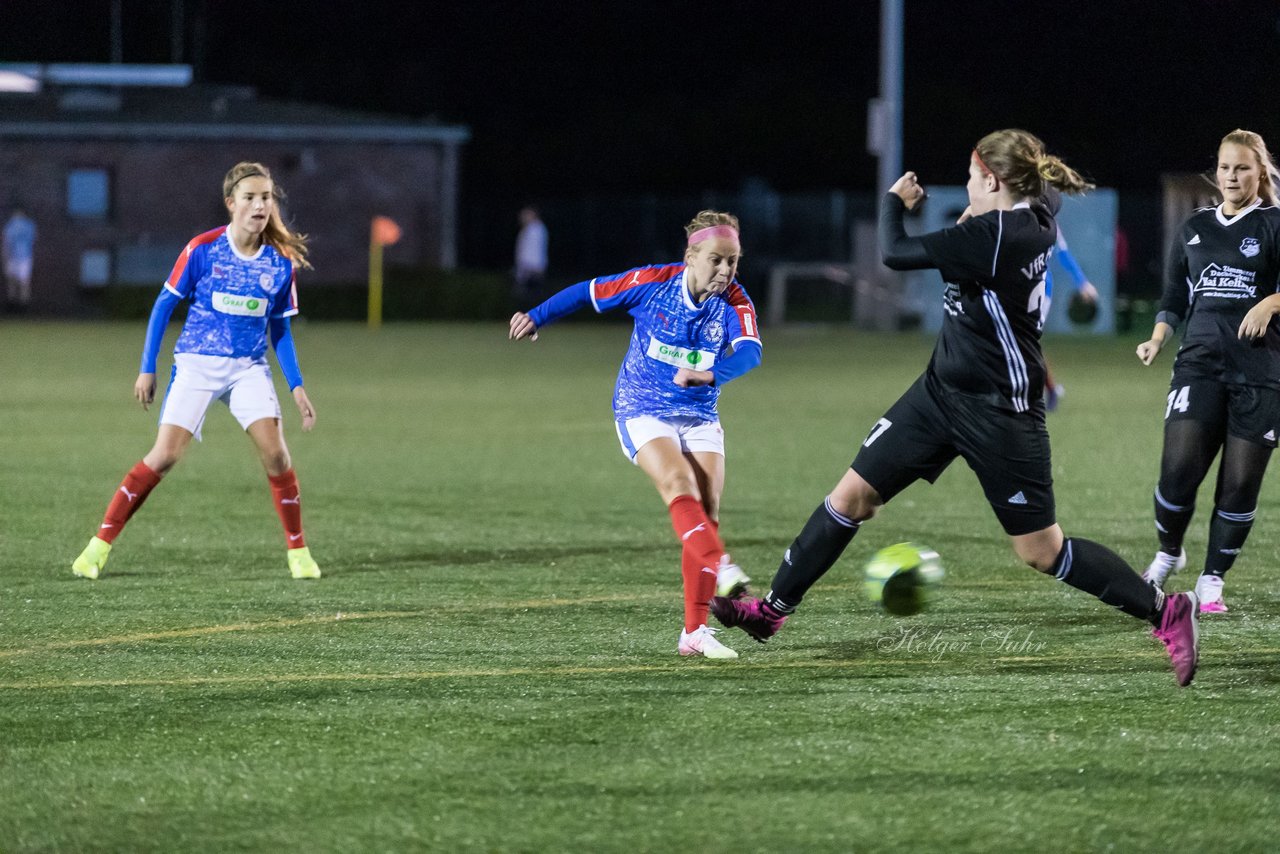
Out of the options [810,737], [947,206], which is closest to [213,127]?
[947,206]

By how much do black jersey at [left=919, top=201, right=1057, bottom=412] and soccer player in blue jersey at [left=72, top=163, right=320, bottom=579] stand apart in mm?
3661

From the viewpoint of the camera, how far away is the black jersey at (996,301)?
613 centimetres

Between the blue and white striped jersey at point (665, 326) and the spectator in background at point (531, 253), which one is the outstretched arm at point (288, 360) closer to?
the blue and white striped jersey at point (665, 326)

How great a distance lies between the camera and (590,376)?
23281 mm

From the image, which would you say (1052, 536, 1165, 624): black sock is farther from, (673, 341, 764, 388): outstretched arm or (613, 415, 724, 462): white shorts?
(613, 415, 724, 462): white shorts

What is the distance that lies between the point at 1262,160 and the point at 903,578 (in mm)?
2320

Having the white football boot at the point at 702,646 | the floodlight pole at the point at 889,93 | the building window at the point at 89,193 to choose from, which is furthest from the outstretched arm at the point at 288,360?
the building window at the point at 89,193

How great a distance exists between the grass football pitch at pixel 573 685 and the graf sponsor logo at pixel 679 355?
1050mm

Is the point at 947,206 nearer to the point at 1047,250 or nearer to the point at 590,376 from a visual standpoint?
the point at 590,376

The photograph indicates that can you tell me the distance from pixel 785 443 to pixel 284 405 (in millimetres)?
5848

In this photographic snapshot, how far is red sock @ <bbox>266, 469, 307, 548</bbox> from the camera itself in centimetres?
913

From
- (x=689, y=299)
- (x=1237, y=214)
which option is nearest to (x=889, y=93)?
(x=1237, y=214)

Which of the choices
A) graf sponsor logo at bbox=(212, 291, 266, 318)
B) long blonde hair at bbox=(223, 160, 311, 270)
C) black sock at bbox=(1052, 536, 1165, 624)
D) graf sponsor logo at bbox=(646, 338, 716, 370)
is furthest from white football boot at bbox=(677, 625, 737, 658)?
graf sponsor logo at bbox=(212, 291, 266, 318)

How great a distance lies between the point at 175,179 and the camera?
44875 millimetres
